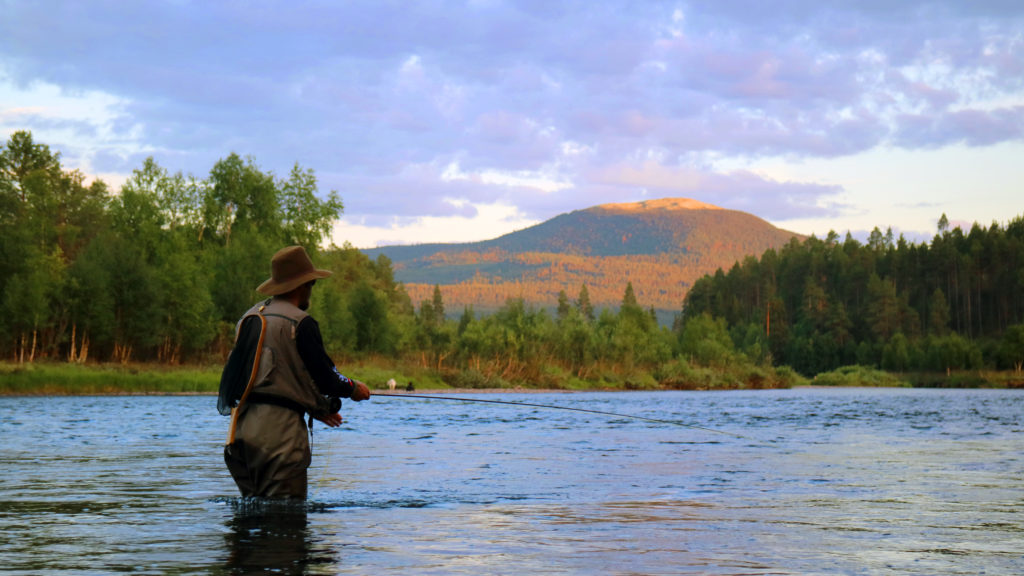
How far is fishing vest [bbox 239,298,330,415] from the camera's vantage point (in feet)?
23.7

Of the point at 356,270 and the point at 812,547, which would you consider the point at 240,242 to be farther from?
the point at 812,547

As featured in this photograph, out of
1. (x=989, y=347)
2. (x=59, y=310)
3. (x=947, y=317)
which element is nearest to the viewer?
(x=59, y=310)

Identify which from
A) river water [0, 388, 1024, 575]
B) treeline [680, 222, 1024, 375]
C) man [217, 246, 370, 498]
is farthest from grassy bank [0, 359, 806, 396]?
treeline [680, 222, 1024, 375]

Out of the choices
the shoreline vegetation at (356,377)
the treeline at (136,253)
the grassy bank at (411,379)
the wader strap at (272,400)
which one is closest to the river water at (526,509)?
the wader strap at (272,400)

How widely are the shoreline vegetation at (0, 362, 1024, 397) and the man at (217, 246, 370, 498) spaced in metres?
42.2

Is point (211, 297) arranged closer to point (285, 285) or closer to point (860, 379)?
point (285, 285)

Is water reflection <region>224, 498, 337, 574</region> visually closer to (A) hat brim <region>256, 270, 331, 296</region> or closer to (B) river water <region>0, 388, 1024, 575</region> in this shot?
(B) river water <region>0, 388, 1024, 575</region>

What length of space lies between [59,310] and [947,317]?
144643 mm

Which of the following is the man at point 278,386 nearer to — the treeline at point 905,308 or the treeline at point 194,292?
the treeline at point 194,292

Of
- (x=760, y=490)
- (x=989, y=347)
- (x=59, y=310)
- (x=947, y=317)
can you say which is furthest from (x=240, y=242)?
Answer: (x=947, y=317)

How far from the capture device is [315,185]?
257 ft

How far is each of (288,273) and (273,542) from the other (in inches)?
74.5

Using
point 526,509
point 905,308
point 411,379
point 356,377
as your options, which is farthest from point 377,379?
point 905,308

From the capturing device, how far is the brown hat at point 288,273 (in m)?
7.42
